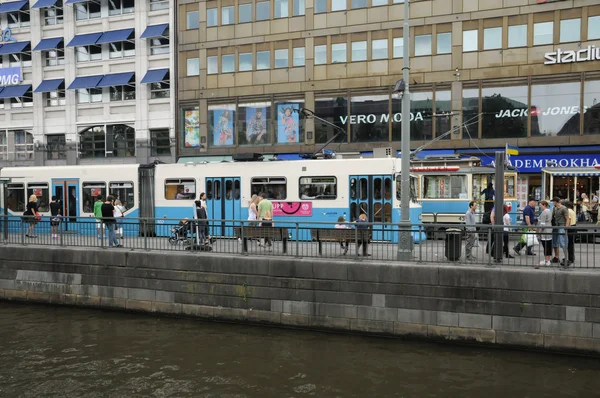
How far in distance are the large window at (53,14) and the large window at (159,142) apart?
1070cm

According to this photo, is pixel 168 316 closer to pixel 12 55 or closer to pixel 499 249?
pixel 499 249

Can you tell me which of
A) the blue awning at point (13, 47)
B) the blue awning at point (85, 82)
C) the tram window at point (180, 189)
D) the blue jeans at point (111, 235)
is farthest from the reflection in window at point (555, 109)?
the blue awning at point (13, 47)

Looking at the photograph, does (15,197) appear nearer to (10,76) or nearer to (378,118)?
(378,118)

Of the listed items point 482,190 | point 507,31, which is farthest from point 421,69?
point 482,190

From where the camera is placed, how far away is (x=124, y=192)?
19969 mm

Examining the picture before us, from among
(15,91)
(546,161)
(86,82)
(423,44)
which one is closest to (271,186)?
(423,44)

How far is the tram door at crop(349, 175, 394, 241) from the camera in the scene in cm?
1653

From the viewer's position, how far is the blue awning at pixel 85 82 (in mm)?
33750

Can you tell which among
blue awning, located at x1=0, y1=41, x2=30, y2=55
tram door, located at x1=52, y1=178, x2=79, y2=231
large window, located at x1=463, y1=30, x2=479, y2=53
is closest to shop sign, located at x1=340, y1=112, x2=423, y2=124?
large window, located at x1=463, y1=30, x2=479, y2=53

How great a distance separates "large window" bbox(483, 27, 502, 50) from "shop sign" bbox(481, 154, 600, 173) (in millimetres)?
5758

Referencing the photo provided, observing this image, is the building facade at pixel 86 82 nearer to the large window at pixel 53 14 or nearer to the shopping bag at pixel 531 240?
the large window at pixel 53 14

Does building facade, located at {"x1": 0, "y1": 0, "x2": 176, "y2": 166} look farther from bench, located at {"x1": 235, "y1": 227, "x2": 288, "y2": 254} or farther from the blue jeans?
bench, located at {"x1": 235, "y1": 227, "x2": 288, "y2": 254}

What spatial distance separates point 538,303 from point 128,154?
29524 mm

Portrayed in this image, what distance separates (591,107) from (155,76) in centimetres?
2477
